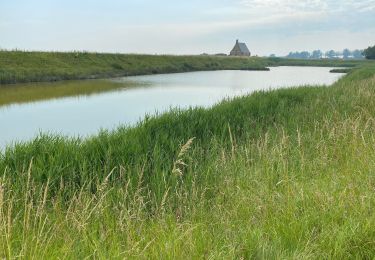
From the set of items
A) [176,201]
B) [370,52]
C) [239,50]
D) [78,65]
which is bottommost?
[176,201]

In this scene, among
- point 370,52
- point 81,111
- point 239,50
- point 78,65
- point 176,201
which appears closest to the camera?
point 176,201

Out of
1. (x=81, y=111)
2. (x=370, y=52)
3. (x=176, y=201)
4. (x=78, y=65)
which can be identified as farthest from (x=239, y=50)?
(x=176, y=201)

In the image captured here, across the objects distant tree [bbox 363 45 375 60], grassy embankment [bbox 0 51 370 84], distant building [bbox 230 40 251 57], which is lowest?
grassy embankment [bbox 0 51 370 84]

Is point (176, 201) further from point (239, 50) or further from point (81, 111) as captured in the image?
point (239, 50)

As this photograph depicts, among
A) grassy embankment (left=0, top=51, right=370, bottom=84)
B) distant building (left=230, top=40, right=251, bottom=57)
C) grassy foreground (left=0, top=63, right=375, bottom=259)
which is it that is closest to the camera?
grassy foreground (left=0, top=63, right=375, bottom=259)

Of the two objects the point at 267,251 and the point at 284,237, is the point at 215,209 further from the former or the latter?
the point at 267,251

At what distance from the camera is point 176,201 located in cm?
510

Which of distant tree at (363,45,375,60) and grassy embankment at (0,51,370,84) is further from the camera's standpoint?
distant tree at (363,45,375,60)

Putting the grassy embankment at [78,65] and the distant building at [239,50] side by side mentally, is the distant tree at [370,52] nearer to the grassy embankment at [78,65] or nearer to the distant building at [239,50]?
the grassy embankment at [78,65]

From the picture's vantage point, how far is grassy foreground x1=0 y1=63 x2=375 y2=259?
3.23 m

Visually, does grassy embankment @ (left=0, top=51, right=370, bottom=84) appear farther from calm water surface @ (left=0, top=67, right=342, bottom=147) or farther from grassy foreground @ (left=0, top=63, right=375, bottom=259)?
grassy foreground @ (left=0, top=63, right=375, bottom=259)

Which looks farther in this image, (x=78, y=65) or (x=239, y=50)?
(x=239, y=50)

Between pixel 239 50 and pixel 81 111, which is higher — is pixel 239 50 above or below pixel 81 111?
above

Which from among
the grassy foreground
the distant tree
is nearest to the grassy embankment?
the grassy foreground
